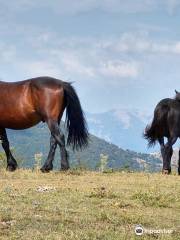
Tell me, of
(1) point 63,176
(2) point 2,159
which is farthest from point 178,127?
(2) point 2,159

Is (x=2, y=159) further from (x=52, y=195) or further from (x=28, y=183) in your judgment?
(x=52, y=195)

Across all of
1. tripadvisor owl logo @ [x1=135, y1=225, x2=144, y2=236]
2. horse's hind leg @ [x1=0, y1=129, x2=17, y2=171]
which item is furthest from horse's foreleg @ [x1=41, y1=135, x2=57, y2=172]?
tripadvisor owl logo @ [x1=135, y1=225, x2=144, y2=236]

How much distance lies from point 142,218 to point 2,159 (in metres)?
12.1

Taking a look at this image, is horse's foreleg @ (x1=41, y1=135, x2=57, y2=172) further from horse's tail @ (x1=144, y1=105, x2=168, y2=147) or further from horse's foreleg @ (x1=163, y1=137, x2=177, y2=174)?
horse's foreleg @ (x1=163, y1=137, x2=177, y2=174)

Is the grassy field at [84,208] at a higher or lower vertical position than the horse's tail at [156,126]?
higher

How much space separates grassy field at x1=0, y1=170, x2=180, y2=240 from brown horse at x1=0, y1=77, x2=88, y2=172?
240 cm

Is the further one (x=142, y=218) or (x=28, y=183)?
(x=28, y=183)

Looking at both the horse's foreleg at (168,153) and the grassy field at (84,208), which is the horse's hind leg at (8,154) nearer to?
the grassy field at (84,208)

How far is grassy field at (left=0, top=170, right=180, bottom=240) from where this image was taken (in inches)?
296

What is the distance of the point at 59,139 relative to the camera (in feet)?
51.1

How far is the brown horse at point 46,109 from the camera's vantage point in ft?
50.6

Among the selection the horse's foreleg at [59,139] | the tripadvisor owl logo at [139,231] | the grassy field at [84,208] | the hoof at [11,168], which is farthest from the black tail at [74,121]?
the tripadvisor owl logo at [139,231]

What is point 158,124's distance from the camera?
17656mm

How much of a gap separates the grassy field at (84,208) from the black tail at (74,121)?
9.18 ft
